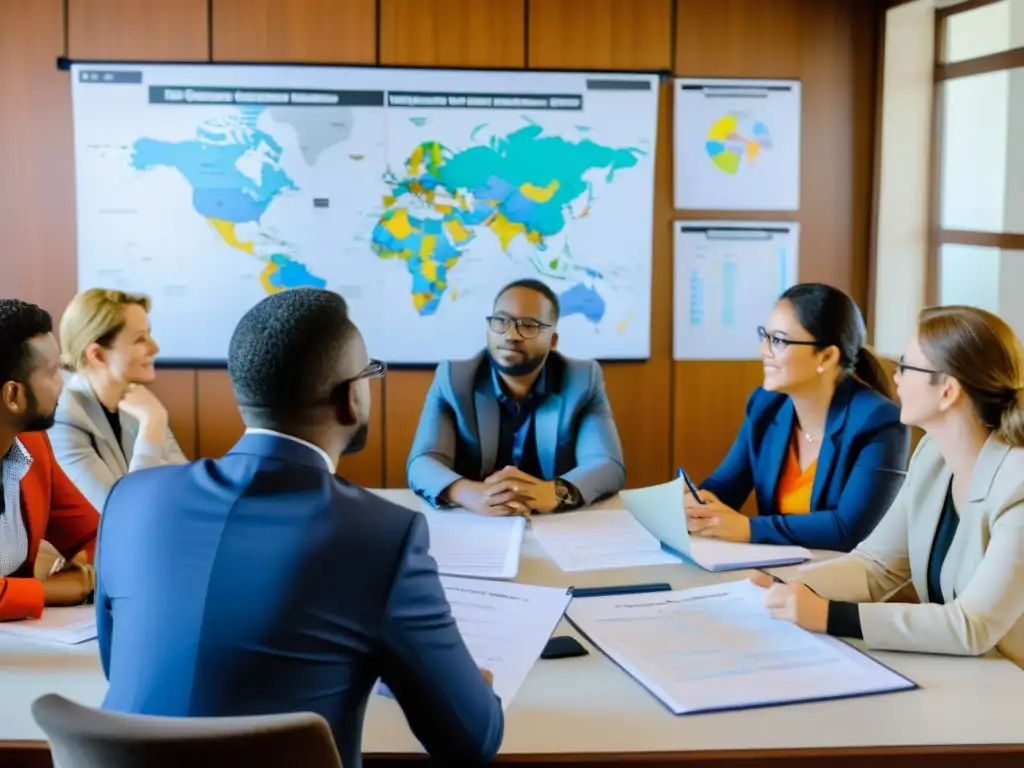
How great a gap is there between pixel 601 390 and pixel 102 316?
1506mm

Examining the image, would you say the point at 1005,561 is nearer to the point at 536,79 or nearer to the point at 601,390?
the point at 601,390

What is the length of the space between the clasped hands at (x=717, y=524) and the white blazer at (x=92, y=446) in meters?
1.41

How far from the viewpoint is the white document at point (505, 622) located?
1701 millimetres

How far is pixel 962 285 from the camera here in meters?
4.31

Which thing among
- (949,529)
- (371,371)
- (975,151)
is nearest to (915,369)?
(949,529)

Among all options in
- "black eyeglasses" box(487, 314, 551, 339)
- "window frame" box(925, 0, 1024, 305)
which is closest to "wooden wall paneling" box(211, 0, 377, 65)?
"black eyeglasses" box(487, 314, 551, 339)

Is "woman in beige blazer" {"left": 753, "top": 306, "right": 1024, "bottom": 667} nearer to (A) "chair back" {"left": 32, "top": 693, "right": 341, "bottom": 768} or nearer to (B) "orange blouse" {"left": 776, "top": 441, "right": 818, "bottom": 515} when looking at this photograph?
(B) "orange blouse" {"left": 776, "top": 441, "right": 818, "bottom": 515}

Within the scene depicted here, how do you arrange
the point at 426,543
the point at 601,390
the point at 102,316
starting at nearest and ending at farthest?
1. the point at 426,543
2. the point at 102,316
3. the point at 601,390

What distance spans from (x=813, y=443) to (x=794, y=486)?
0.43ft

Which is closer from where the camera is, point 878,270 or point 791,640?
point 791,640

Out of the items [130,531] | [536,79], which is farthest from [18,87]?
[130,531]

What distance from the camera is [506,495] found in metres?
2.74

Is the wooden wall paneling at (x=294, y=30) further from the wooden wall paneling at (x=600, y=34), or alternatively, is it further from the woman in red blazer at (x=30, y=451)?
the woman in red blazer at (x=30, y=451)

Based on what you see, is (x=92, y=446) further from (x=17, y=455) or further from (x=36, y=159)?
(x=36, y=159)
